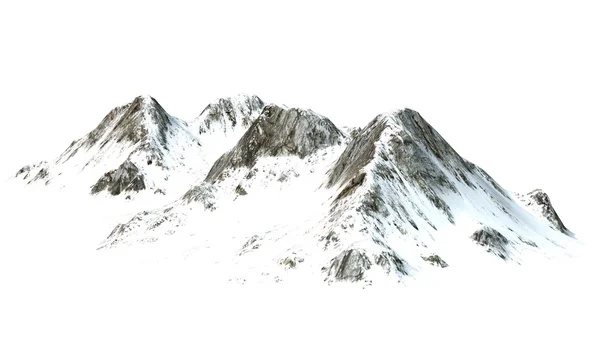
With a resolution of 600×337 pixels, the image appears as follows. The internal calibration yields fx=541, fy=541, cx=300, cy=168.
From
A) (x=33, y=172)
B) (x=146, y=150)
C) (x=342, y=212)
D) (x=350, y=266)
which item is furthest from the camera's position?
(x=33, y=172)

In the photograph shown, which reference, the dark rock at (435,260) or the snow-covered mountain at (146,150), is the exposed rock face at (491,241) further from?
the snow-covered mountain at (146,150)

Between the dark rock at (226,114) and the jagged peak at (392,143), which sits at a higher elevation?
the dark rock at (226,114)

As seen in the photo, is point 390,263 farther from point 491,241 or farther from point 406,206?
point 491,241

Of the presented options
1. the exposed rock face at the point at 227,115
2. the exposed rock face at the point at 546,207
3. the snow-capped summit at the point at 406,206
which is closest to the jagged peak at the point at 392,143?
the snow-capped summit at the point at 406,206

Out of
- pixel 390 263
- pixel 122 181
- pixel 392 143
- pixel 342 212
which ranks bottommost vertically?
pixel 390 263

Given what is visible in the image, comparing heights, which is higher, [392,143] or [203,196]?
[392,143]

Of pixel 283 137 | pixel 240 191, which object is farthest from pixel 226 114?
pixel 240 191

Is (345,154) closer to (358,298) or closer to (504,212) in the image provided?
(504,212)
